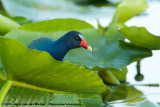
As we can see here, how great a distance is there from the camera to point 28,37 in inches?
73.2

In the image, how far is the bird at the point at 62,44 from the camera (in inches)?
68.4

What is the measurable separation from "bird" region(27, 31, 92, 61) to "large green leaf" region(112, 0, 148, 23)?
0.46 m

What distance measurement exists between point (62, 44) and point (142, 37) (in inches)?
13.5

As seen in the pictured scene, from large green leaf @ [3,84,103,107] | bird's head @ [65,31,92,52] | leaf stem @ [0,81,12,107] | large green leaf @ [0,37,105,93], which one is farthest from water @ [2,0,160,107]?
leaf stem @ [0,81,12,107]

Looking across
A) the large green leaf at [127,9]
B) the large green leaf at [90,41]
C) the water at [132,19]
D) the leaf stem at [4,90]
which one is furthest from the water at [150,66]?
the leaf stem at [4,90]

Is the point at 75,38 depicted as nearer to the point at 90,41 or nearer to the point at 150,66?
the point at 90,41

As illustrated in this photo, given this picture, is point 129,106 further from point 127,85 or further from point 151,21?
point 151,21

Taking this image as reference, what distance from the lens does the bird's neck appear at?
69.0 inches

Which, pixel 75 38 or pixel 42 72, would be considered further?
pixel 75 38

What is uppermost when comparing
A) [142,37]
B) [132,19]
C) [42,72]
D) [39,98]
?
[132,19]

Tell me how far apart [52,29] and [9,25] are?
0.76ft

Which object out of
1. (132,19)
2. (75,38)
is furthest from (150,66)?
(132,19)

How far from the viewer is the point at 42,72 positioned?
1.25 m

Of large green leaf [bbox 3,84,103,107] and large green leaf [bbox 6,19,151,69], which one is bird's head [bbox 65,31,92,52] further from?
large green leaf [bbox 3,84,103,107]
